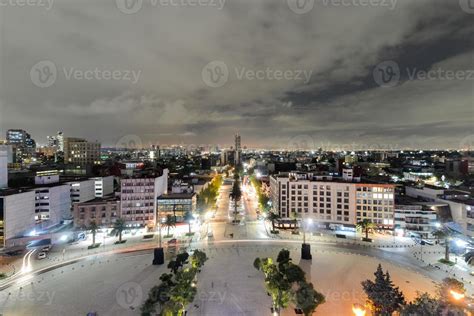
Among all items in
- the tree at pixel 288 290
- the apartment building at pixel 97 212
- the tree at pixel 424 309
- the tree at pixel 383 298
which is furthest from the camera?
the apartment building at pixel 97 212

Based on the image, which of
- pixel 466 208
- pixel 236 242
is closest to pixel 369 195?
pixel 466 208

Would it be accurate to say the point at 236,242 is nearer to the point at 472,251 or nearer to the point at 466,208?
the point at 472,251

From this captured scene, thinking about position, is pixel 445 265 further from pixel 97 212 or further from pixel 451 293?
pixel 97 212

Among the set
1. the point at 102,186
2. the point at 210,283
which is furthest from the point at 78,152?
the point at 210,283

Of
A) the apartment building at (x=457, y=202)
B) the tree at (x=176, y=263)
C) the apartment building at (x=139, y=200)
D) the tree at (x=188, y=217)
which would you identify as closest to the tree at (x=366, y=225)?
the apartment building at (x=457, y=202)

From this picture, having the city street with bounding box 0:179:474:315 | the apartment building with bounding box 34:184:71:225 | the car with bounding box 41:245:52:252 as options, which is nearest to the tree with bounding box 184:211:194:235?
the city street with bounding box 0:179:474:315

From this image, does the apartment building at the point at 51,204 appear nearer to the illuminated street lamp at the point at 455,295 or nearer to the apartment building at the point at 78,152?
the illuminated street lamp at the point at 455,295
